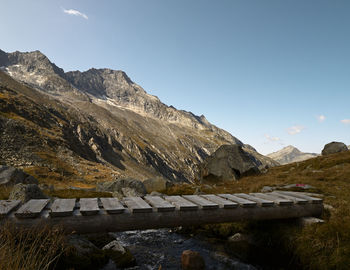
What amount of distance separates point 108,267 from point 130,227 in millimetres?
2115

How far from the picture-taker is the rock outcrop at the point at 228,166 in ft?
84.6

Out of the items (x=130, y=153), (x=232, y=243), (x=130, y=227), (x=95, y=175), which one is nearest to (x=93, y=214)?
(x=130, y=227)

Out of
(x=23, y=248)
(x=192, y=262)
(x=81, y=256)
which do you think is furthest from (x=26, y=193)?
(x=192, y=262)

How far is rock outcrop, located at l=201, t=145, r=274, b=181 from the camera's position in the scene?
1015 inches

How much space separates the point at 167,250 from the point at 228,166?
60.8 ft

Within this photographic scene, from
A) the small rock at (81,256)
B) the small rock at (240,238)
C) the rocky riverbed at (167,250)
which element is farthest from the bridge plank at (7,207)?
the small rock at (240,238)

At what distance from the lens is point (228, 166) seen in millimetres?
26125

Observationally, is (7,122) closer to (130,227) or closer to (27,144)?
(27,144)

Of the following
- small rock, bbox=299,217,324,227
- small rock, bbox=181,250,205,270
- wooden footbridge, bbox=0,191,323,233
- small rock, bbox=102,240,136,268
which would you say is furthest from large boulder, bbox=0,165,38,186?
small rock, bbox=299,217,324,227

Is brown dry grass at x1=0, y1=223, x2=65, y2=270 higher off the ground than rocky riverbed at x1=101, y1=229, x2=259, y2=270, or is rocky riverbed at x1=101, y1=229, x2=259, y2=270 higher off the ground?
brown dry grass at x1=0, y1=223, x2=65, y2=270

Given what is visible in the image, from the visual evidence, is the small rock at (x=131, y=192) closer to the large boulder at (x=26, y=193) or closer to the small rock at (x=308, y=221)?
the large boulder at (x=26, y=193)

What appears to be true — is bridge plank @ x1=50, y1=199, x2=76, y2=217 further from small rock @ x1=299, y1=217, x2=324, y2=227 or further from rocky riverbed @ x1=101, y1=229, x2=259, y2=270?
small rock @ x1=299, y1=217, x2=324, y2=227

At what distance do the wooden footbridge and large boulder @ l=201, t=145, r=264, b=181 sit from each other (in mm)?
17790

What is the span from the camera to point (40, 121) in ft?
291
